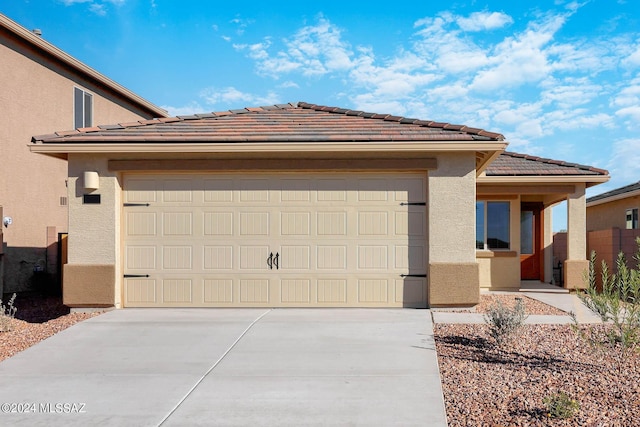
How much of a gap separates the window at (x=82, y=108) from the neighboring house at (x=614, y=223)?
15.6m

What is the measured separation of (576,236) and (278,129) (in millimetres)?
8663

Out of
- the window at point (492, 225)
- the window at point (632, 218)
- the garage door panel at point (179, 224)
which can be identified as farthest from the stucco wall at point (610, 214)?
the garage door panel at point (179, 224)

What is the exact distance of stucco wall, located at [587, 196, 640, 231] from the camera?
20.8 meters

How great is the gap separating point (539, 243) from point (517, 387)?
1302 centimetres

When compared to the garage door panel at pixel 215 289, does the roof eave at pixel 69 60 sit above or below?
above

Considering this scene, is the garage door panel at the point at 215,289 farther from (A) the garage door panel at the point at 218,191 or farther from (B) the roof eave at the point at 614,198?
(B) the roof eave at the point at 614,198

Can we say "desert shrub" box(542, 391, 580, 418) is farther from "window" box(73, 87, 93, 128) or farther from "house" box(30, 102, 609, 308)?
"window" box(73, 87, 93, 128)

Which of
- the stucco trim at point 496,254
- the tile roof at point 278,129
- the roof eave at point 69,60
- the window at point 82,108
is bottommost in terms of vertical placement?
the stucco trim at point 496,254

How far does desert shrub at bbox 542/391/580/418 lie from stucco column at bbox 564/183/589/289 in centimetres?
1053

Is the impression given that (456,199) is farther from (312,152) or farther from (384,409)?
(384,409)

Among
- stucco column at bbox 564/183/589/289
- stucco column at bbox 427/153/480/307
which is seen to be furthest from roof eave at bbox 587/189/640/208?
stucco column at bbox 427/153/480/307

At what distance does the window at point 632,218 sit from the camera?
20.0 metres

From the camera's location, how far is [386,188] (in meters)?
11.0

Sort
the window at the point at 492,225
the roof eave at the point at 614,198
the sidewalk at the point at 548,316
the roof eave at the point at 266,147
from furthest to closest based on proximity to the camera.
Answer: the roof eave at the point at 614,198
the window at the point at 492,225
the roof eave at the point at 266,147
the sidewalk at the point at 548,316
